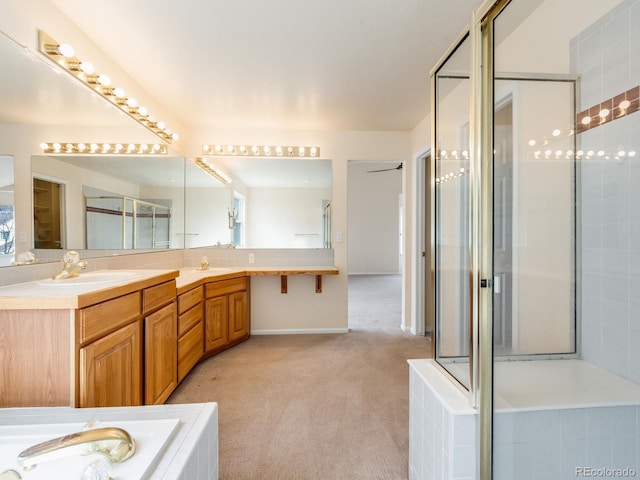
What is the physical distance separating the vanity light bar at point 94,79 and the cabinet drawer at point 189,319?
1605 millimetres

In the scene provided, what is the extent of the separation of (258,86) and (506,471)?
2.84 meters

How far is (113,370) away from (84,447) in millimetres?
755

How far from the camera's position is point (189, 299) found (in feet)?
7.88

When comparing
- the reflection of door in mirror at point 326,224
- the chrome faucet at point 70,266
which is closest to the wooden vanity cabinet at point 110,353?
the chrome faucet at point 70,266

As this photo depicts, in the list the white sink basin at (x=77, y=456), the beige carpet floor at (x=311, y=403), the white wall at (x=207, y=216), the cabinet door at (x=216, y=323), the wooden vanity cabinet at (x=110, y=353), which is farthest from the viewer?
the white wall at (x=207, y=216)

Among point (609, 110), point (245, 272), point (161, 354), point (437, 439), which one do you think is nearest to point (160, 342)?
point (161, 354)

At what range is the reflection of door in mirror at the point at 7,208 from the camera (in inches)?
54.8

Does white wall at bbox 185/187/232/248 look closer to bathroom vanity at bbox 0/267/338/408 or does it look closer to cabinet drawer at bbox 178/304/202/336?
cabinet drawer at bbox 178/304/202/336

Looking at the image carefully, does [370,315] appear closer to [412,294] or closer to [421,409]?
[412,294]

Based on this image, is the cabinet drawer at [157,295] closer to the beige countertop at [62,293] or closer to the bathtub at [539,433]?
the beige countertop at [62,293]

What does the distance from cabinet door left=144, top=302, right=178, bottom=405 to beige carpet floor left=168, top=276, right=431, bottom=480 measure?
0.23 m

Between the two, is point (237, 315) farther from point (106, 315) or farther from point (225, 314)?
point (106, 315)

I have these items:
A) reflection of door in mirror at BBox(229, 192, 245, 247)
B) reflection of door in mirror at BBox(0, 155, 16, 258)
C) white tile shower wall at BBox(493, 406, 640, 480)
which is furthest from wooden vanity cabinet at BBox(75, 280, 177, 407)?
white tile shower wall at BBox(493, 406, 640, 480)

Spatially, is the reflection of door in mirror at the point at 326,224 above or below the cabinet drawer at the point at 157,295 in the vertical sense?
above
